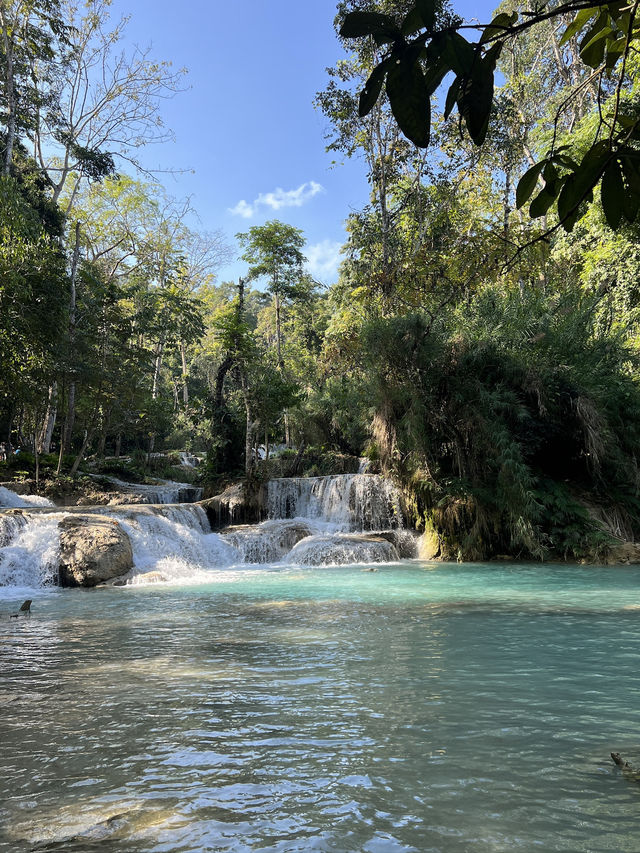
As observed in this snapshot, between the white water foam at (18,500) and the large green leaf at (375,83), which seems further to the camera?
the white water foam at (18,500)

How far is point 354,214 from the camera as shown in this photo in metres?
18.3

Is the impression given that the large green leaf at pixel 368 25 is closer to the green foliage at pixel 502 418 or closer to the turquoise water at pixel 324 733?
the turquoise water at pixel 324 733

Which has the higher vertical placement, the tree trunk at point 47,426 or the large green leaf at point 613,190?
the tree trunk at point 47,426

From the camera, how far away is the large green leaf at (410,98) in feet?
3.55

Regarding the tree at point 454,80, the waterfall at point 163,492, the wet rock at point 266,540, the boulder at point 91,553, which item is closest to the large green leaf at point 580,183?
the tree at point 454,80

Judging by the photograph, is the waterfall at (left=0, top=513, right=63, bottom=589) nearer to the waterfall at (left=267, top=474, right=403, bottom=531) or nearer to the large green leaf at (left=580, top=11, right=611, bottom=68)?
the waterfall at (left=267, top=474, right=403, bottom=531)

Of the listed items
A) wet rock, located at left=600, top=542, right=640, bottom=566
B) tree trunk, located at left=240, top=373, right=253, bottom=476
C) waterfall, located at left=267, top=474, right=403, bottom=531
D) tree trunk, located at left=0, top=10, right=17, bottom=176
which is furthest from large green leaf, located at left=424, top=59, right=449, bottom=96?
tree trunk, located at left=0, top=10, right=17, bottom=176

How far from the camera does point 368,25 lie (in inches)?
42.1

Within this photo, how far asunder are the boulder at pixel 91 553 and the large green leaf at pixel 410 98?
32.9 feet

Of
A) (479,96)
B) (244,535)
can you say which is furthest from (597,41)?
(244,535)

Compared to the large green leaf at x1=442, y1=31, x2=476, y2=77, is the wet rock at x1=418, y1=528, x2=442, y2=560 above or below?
below

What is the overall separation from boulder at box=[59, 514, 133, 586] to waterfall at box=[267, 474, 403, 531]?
18.4ft

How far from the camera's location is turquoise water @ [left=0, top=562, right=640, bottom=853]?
197cm

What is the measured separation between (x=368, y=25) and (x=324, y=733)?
9.82 ft
